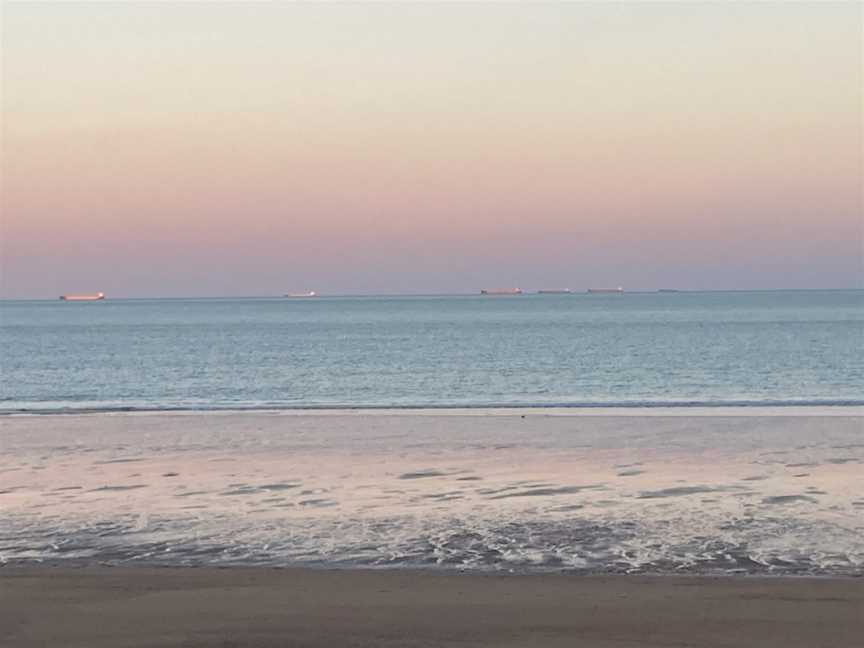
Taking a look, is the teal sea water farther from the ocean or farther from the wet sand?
the wet sand

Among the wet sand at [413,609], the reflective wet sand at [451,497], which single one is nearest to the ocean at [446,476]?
the reflective wet sand at [451,497]

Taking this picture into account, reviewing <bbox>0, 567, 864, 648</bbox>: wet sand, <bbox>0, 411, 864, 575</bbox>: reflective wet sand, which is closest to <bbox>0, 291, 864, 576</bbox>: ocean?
<bbox>0, 411, 864, 575</bbox>: reflective wet sand

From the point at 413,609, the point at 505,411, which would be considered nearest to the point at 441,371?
the point at 505,411

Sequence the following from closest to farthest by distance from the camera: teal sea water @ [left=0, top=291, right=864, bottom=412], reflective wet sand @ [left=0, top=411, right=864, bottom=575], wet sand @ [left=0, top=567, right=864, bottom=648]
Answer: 1. wet sand @ [left=0, top=567, right=864, bottom=648]
2. reflective wet sand @ [left=0, top=411, right=864, bottom=575]
3. teal sea water @ [left=0, top=291, right=864, bottom=412]

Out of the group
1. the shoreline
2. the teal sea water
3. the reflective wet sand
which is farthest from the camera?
the teal sea water

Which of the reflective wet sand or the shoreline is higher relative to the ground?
the reflective wet sand

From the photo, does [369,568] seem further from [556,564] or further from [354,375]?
[354,375]

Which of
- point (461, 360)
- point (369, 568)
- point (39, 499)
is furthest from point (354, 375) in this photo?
point (369, 568)

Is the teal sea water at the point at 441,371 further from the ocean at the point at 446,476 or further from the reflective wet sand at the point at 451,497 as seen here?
the reflective wet sand at the point at 451,497

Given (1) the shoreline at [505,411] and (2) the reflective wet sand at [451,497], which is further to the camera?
(1) the shoreline at [505,411]

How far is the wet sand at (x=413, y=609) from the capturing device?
946 cm

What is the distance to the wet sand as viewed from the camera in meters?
9.46

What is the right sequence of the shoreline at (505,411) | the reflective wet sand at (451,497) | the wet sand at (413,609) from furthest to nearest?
the shoreline at (505,411) < the reflective wet sand at (451,497) < the wet sand at (413,609)

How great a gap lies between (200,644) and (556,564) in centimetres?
415
